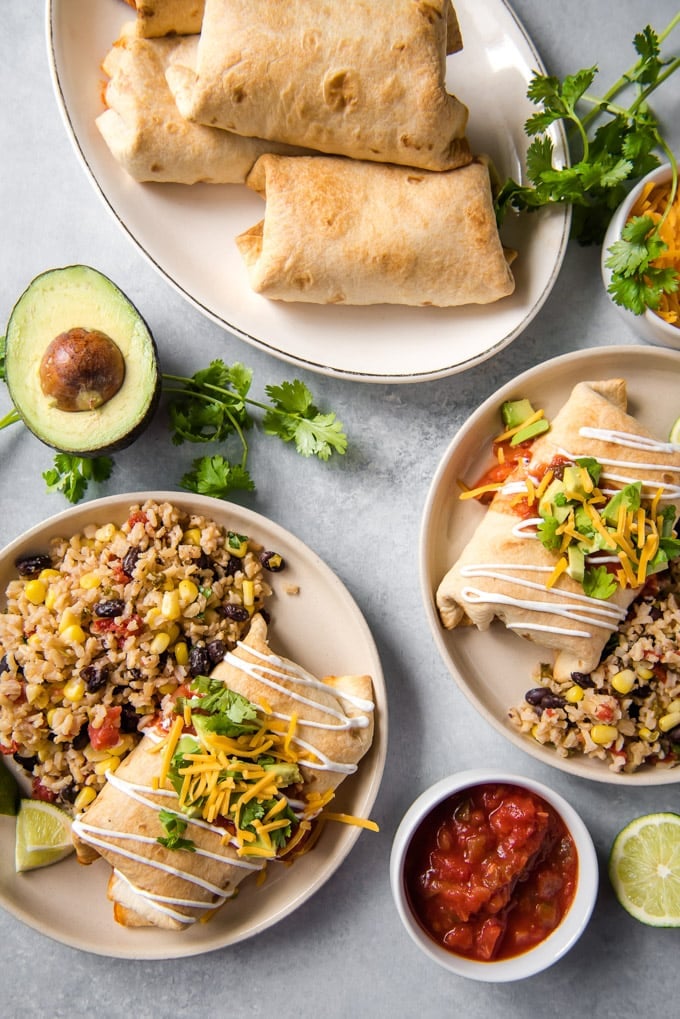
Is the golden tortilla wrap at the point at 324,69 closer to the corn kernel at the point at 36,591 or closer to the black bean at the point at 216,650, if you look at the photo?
the corn kernel at the point at 36,591

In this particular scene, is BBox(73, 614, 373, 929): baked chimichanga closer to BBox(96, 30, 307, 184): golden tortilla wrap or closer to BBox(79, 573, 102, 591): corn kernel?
BBox(79, 573, 102, 591): corn kernel

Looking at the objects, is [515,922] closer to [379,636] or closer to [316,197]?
[379,636]

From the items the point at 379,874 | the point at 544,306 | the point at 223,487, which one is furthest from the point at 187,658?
the point at 544,306

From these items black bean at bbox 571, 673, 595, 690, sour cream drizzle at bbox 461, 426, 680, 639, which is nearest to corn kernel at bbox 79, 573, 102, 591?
sour cream drizzle at bbox 461, 426, 680, 639

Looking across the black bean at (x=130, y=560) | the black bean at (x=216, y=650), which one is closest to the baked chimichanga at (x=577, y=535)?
the black bean at (x=216, y=650)

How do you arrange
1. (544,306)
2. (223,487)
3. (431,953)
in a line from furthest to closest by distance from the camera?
1. (544,306)
2. (223,487)
3. (431,953)

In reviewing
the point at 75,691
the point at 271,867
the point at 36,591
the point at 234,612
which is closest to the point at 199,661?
the point at 234,612
